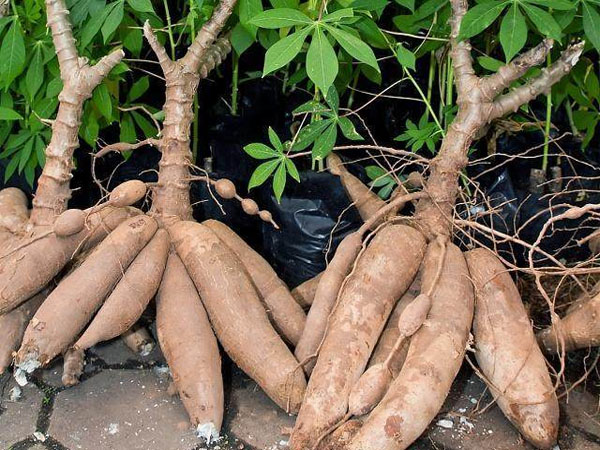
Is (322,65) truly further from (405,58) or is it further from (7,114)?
(7,114)

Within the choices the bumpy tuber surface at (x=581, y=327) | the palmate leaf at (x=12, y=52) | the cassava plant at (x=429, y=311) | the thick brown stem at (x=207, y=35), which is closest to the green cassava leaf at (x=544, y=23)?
the cassava plant at (x=429, y=311)

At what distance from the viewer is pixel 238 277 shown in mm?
1570

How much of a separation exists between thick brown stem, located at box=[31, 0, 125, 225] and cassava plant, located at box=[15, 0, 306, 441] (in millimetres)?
113

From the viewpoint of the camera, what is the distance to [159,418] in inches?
57.6

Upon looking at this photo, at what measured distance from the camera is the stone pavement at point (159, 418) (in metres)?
1.40

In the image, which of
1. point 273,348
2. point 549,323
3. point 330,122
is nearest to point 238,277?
point 273,348

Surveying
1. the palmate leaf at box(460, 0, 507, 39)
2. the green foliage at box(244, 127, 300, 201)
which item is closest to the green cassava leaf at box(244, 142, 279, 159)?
the green foliage at box(244, 127, 300, 201)

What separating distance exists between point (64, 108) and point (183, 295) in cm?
53

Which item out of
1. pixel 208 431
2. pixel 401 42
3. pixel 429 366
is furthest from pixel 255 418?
pixel 401 42

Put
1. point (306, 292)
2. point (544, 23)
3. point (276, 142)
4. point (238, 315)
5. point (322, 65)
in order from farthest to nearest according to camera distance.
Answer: point (306, 292) → point (276, 142) → point (238, 315) → point (544, 23) → point (322, 65)

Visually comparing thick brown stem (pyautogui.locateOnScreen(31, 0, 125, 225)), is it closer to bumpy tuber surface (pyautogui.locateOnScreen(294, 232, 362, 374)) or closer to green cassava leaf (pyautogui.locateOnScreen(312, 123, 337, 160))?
green cassava leaf (pyautogui.locateOnScreen(312, 123, 337, 160))

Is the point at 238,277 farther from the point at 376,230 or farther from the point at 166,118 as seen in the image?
the point at 166,118

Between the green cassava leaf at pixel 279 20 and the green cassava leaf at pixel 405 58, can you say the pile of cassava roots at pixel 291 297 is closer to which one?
the green cassava leaf at pixel 405 58

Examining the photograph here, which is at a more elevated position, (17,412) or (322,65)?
(322,65)
